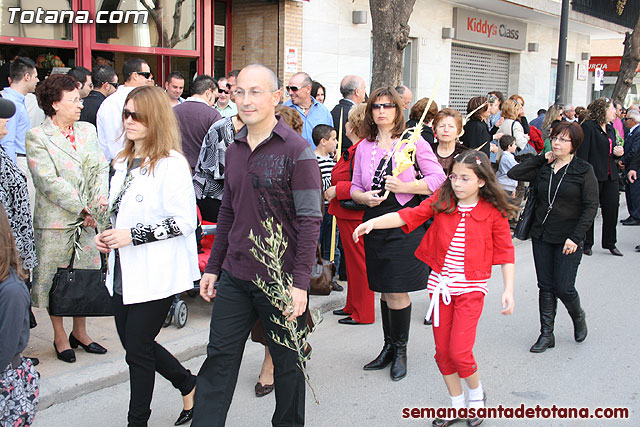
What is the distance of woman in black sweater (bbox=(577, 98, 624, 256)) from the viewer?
921 centimetres

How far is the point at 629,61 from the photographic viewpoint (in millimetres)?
20469

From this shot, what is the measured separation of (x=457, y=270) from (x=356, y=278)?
5.87ft

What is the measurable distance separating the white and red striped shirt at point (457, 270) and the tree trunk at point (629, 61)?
18.8m

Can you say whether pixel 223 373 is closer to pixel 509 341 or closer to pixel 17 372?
pixel 17 372

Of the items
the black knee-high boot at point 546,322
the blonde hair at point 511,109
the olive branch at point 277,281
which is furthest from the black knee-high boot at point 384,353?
the blonde hair at point 511,109

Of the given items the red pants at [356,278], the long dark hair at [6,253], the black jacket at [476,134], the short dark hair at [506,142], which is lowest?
the red pants at [356,278]

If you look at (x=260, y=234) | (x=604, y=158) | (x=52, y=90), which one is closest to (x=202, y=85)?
(x=52, y=90)

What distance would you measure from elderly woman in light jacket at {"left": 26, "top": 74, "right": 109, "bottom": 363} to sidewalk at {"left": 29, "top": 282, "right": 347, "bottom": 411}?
5.6 inches

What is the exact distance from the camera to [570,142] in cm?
543

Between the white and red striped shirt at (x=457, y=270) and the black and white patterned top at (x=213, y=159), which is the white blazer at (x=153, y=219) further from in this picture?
the black and white patterned top at (x=213, y=159)

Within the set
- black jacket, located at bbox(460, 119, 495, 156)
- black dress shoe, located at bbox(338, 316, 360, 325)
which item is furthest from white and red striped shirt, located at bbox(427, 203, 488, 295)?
black jacket, located at bbox(460, 119, 495, 156)

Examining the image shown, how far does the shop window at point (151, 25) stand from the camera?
10.4 metres

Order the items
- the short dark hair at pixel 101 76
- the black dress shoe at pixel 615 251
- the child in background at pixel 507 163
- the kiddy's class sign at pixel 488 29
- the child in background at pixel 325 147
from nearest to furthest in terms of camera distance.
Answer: the child in background at pixel 325 147 → the short dark hair at pixel 101 76 → the black dress shoe at pixel 615 251 → the child in background at pixel 507 163 → the kiddy's class sign at pixel 488 29

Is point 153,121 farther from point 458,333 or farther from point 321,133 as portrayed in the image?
point 321,133
